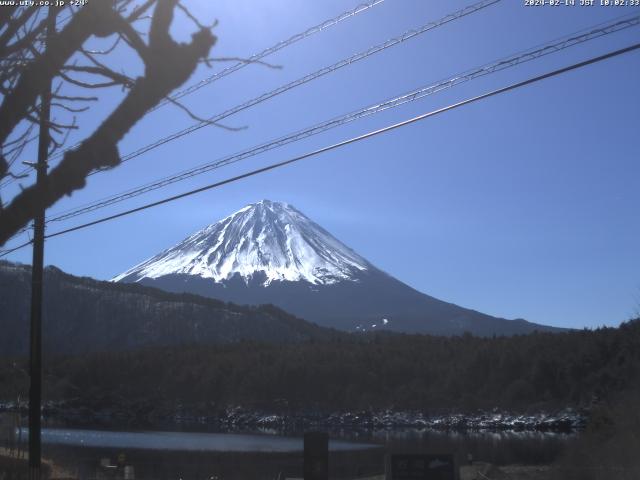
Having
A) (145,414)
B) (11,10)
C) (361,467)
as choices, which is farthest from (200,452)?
(145,414)

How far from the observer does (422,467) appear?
645 inches

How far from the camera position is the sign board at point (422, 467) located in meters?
16.2

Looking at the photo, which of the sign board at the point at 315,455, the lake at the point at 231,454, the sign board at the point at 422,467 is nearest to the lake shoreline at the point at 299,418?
the lake at the point at 231,454

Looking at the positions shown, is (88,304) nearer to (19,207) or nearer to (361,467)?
(361,467)

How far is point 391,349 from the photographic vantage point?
10212 cm

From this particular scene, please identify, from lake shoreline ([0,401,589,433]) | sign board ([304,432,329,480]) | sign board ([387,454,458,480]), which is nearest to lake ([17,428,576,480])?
lake shoreline ([0,401,589,433])

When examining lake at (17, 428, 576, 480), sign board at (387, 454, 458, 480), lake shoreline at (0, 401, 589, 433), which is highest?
sign board at (387, 454, 458, 480)

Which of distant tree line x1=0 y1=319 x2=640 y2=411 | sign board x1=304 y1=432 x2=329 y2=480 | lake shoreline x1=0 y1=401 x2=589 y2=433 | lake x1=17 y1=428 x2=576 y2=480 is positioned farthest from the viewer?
distant tree line x1=0 y1=319 x2=640 y2=411

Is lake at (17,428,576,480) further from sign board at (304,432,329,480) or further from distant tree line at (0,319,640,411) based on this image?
distant tree line at (0,319,640,411)

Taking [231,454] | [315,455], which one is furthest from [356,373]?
[315,455]

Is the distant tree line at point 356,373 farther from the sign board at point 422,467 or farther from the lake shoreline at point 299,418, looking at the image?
the sign board at point 422,467

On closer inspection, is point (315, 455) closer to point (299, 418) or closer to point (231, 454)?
point (231, 454)

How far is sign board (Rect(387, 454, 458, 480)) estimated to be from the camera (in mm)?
16250

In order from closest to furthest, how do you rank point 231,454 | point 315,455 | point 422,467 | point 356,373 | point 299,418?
point 315,455 < point 422,467 < point 231,454 < point 299,418 < point 356,373
